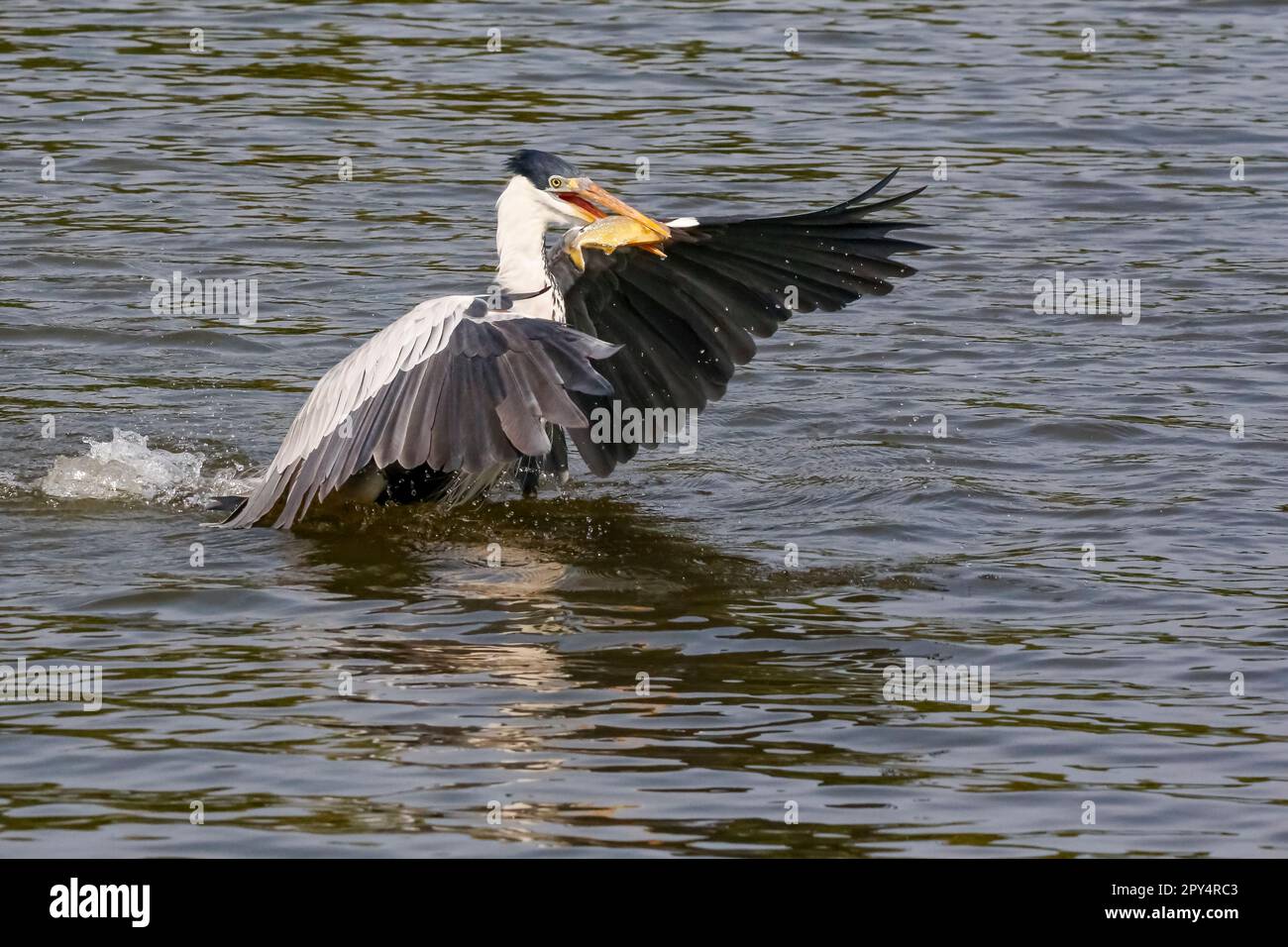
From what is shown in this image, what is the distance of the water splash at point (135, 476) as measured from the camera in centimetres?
885

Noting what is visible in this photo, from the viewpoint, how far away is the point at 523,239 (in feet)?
27.3

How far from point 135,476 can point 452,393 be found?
2.48 m

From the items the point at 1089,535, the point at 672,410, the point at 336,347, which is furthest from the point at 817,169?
the point at 1089,535

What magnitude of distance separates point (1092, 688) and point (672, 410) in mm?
2951

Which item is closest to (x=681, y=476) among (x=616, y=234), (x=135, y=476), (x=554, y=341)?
(x=616, y=234)

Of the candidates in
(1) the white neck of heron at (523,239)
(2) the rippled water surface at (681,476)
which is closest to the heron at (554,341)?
(1) the white neck of heron at (523,239)

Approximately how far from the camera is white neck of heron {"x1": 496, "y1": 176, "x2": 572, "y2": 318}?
27.2 feet

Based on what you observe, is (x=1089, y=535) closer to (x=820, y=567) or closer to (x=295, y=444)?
(x=820, y=567)

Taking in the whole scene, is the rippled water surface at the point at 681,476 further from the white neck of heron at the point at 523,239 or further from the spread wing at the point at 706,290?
the white neck of heron at the point at 523,239

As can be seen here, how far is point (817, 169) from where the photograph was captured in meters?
13.8

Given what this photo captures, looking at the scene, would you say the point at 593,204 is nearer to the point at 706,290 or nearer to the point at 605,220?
the point at 605,220

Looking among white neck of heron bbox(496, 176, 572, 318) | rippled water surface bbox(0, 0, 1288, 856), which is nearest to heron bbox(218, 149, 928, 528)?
white neck of heron bbox(496, 176, 572, 318)

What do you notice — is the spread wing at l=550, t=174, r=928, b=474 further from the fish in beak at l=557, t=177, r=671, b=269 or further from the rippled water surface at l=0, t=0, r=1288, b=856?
the rippled water surface at l=0, t=0, r=1288, b=856

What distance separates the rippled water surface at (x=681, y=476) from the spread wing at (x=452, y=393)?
0.58m
